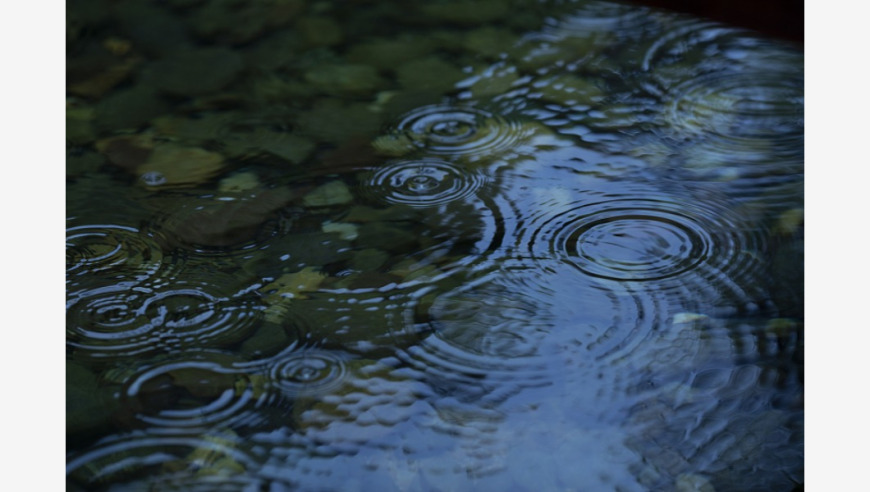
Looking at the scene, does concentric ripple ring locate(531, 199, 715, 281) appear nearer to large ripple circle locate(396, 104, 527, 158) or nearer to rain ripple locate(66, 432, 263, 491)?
large ripple circle locate(396, 104, 527, 158)

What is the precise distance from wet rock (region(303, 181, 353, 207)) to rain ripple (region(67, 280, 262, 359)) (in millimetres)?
192

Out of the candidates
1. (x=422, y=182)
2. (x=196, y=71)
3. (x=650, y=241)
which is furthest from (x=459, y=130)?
(x=196, y=71)

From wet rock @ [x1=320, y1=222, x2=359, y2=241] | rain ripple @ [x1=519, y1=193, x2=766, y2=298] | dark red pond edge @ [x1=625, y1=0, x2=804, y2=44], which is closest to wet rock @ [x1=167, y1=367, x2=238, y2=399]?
wet rock @ [x1=320, y1=222, x2=359, y2=241]

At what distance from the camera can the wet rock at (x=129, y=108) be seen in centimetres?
143

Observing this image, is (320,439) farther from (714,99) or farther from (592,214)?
(714,99)

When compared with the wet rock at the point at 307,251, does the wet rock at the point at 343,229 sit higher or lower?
higher

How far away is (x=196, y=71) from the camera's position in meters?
1.57

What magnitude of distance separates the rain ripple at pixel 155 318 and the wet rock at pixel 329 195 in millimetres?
192

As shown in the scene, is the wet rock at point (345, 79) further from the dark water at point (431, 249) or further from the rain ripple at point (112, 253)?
the rain ripple at point (112, 253)

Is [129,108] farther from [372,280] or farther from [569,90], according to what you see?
[569,90]

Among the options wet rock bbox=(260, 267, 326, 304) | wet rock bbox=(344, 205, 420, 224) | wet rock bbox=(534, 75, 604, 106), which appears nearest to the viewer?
wet rock bbox=(260, 267, 326, 304)

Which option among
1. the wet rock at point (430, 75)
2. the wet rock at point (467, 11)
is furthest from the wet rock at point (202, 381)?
the wet rock at point (467, 11)

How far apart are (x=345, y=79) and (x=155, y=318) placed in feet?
1.96

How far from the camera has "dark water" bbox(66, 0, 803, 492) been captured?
37.4 inches
